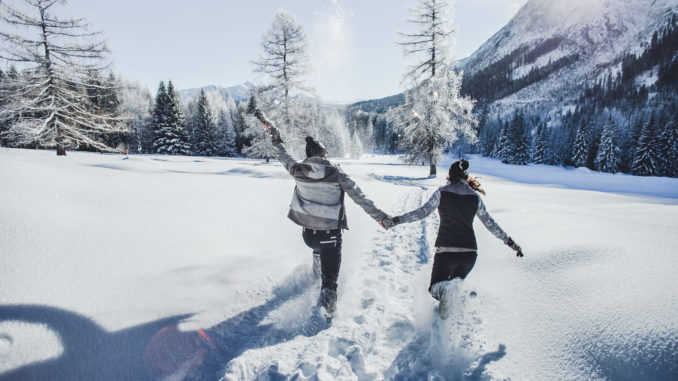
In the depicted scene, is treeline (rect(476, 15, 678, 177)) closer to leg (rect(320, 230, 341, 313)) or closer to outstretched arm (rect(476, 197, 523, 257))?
outstretched arm (rect(476, 197, 523, 257))

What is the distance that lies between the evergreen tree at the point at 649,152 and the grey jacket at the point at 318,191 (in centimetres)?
5189

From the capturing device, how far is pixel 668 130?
35875 mm

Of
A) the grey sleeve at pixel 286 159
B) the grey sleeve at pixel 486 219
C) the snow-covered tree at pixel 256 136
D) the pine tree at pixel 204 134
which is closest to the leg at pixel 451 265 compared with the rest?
the grey sleeve at pixel 486 219

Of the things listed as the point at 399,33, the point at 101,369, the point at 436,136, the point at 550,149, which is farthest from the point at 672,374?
the point at 550,149

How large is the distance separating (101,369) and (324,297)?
193cm

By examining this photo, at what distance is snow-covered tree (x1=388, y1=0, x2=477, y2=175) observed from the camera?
56.3 ft

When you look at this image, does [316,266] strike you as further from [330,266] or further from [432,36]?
[432,36]

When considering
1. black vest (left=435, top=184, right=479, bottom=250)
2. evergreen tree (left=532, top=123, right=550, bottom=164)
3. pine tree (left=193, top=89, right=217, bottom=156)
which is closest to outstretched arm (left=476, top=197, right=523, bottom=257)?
black vest (left=435, top=184, right=479, bottom=250)

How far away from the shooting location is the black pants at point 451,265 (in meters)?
2.87

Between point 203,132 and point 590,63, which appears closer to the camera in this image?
point 203,132

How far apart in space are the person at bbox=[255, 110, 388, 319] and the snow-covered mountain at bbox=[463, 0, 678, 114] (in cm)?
13142

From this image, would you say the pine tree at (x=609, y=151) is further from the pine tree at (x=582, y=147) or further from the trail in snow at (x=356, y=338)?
the trail in snow at (x=356, y=338)

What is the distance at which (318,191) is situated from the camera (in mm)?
2975

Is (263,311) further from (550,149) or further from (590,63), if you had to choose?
(590,63)
